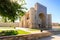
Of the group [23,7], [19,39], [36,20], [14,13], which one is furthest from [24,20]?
[19,39]

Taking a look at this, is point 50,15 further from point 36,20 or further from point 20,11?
point 20,11

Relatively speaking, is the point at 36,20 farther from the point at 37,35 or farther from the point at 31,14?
the point at 37,35

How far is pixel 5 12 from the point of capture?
10836 mm

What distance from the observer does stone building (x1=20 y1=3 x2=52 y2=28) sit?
87.1 feet

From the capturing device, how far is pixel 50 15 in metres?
31.7

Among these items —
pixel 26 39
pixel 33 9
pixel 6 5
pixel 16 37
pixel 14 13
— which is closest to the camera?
pixel 16 37

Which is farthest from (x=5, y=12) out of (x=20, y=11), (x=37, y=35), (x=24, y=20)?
(x=24, y=20)

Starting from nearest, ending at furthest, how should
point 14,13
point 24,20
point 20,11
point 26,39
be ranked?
point 26,39
point 14,13
point 20,11
point 24,20

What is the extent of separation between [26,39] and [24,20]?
20.1 meters

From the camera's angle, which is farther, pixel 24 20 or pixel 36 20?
pixel 24 20

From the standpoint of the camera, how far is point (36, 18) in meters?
27.1

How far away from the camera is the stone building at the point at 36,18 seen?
87.1ft

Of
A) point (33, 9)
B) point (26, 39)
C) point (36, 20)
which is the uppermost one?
point (33, 9)

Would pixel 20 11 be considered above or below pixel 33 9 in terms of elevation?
below
